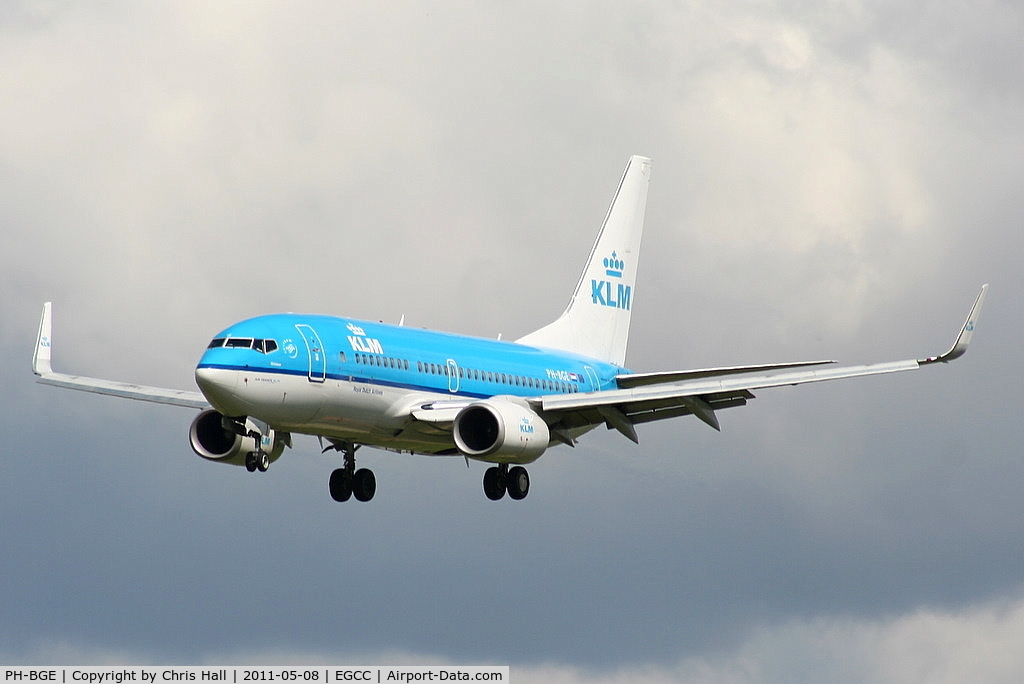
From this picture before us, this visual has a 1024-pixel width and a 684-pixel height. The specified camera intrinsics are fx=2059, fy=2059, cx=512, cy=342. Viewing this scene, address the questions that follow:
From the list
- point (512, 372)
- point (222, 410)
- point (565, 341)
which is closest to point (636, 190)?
point (565, 341)

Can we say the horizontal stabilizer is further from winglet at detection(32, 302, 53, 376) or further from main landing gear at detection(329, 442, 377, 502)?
winglet at detection(32, 302, 53, 376)

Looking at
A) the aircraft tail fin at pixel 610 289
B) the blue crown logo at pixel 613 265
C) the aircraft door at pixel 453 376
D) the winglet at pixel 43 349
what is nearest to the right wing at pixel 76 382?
the winglet at pixel 43 349

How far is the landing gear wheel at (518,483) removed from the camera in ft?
225

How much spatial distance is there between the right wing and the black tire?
20.1 feet

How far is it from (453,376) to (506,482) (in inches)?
174

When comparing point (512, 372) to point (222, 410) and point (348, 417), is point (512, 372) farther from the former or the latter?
point (222, 410)

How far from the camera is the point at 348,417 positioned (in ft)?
205

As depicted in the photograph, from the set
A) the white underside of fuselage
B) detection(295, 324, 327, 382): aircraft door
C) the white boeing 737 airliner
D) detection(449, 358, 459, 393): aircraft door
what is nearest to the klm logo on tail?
the white boeing 737 airliner

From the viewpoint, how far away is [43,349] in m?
72.9

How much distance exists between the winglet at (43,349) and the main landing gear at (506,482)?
1656 centimetres

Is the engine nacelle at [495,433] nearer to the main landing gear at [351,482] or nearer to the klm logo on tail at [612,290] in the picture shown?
the main landing gear at [351,482]

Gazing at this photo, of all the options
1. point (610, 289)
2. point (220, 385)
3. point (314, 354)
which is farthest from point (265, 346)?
point (610, 289)

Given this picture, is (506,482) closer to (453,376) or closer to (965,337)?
(453,376)

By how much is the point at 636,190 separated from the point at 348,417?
88.7 ft
